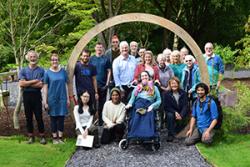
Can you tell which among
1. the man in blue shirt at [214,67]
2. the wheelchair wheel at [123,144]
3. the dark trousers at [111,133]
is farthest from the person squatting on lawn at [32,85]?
the man in blue shirt at [214,67]

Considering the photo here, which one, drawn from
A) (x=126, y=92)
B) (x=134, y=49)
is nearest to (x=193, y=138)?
(x=126, y=92)

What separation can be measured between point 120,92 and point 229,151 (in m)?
2.15

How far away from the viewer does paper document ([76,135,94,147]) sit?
780cm

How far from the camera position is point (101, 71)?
887cm

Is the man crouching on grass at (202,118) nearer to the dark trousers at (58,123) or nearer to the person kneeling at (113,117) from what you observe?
the person kneeling at (113,117)

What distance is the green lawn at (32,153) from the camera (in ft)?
22.9

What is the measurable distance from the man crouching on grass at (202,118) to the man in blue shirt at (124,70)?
1.27m

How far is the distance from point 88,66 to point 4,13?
500 cm

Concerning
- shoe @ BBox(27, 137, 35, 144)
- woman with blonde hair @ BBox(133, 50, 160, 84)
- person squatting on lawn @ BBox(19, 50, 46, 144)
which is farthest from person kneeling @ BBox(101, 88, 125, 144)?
shoe @ BBox(27, 137, 35, 144)

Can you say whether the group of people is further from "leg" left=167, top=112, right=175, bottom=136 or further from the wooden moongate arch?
the wooden moongate arch

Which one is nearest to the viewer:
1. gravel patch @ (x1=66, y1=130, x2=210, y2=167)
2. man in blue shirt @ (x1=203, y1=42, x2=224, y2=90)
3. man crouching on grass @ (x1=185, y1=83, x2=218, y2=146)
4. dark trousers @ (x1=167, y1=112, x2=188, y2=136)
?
gravel patch @ (x1=66, y1=130, x2=210, y2=167)

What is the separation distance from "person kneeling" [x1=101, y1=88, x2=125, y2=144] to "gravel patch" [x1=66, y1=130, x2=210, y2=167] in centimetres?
20

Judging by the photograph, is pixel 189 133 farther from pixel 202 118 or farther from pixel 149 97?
pixel 149 97

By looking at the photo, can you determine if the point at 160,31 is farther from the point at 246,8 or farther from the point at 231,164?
the point at 231,164
